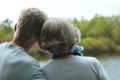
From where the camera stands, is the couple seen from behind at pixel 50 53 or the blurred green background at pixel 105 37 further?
the blurred green background at pixel 105 37

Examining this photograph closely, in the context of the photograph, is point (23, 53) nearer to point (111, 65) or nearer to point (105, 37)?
point (105, 37)

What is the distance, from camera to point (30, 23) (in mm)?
1016

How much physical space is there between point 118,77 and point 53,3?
1276 mm

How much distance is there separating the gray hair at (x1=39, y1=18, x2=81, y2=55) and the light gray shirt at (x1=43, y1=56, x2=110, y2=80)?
4 cm

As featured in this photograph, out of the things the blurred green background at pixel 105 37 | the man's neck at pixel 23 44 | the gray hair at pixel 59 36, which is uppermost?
the gray hair at pixel 59 36

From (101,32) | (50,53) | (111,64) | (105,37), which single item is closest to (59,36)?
(50,53)

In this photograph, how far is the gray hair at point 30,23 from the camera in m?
1.02

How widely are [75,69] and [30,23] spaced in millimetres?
176

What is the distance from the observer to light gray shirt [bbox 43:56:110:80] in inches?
39.6

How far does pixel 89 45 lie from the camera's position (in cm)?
379

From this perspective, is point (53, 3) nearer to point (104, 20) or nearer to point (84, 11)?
point (84, 11)

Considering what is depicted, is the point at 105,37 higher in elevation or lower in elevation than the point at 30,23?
lower

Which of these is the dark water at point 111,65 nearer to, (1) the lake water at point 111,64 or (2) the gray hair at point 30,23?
(1) the lake water at point 111,64

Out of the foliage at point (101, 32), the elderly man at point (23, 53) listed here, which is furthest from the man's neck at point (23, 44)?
the foliage at point (101, 32)
